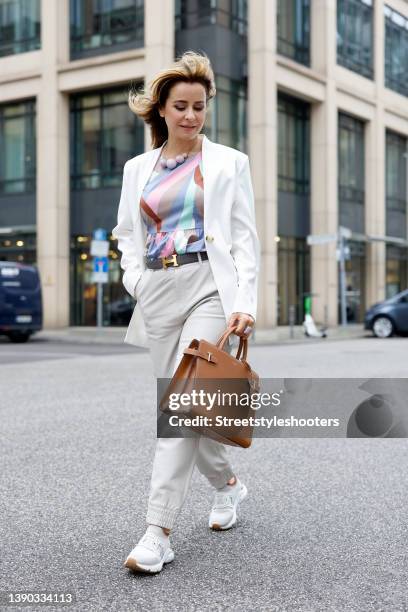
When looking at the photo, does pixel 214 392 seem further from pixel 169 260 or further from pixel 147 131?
pixel 147 131

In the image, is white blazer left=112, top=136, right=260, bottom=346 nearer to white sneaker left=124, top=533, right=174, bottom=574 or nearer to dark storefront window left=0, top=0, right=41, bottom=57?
white sneaker left=124, top=533, right=174, bottom=574

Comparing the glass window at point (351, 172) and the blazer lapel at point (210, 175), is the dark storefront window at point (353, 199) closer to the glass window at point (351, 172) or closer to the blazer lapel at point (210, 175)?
the glass window at point (351, 172)

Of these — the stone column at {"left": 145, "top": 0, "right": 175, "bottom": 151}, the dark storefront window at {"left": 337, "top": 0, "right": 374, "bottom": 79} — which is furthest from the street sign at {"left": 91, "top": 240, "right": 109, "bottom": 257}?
the dark storefront window at {"left": 337, "top": 0, "right": 374, "bottom": 79}

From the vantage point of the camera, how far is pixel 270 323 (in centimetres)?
2617

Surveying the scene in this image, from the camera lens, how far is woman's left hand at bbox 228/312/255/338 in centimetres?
333

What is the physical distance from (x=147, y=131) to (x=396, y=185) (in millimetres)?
13951

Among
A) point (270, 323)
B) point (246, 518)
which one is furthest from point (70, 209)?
point (246, 518)

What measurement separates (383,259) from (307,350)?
56.1 feet

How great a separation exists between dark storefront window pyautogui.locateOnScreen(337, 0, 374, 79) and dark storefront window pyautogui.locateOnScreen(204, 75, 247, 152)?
19.5 feet

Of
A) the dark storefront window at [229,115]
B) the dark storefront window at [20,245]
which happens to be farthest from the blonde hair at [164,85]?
the dark storefront window at [20,245]

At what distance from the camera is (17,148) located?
29.1 meters

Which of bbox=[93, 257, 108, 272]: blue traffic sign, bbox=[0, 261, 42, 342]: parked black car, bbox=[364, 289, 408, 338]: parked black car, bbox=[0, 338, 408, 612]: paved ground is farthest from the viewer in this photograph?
bbox=[364, 289, 408, 338]: parked black car

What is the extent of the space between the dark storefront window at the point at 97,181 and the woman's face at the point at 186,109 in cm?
2357

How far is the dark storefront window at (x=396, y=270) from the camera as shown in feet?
113
